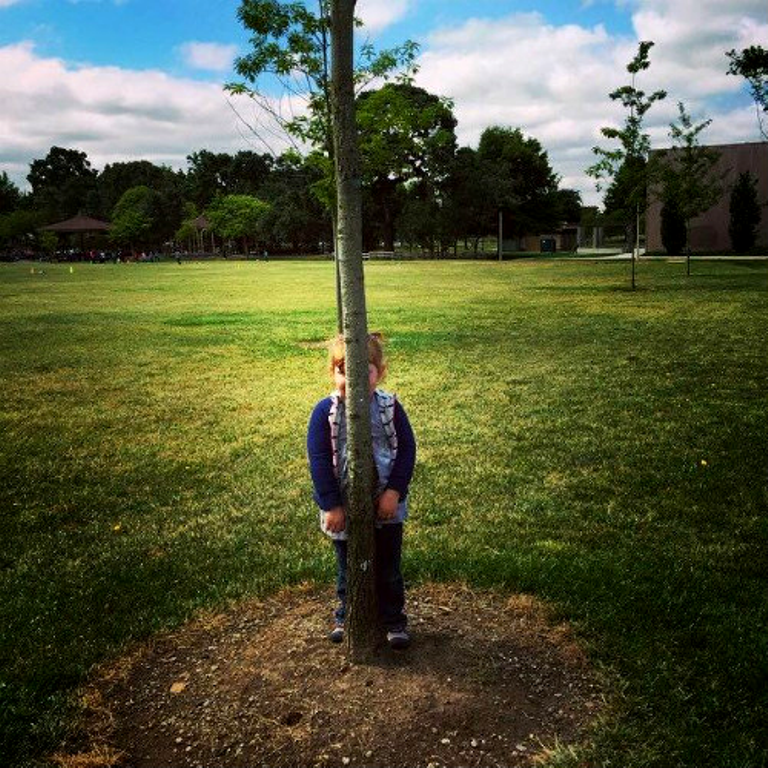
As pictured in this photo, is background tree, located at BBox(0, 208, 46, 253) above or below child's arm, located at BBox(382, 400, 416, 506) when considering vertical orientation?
above

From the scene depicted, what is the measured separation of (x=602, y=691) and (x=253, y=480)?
3.71m

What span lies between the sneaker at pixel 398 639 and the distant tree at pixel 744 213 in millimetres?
47313

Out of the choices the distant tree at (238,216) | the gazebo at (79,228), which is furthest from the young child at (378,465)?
the gazebo at (79,228)

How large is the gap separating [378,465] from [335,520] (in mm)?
315

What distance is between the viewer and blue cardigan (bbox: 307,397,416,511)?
297 cm

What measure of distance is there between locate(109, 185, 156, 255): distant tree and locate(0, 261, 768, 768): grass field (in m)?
78.2

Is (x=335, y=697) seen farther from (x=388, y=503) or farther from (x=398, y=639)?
(x=388, y=503)

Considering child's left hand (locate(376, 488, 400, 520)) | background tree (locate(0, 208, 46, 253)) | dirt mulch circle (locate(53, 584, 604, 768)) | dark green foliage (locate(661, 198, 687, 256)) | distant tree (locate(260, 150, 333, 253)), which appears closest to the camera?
dirt mulch circle (locate(53, 584, 604, 768))

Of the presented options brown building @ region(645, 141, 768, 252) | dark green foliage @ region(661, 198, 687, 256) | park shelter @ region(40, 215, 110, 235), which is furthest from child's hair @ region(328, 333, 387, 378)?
park shelter @ region(40, 215, 110, 235)

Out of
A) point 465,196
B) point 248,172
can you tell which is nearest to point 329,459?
point 465,196

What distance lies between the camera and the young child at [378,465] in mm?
2971

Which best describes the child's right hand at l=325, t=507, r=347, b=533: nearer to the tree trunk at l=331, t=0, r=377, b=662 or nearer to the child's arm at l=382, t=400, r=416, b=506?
the tree trunk at l=331, t=0, r=377, b=662

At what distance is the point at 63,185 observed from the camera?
124938 millimetres

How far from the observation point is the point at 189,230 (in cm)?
8525
